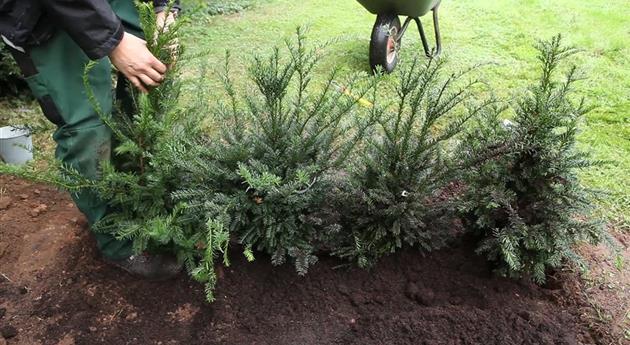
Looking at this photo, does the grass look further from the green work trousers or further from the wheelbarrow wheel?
the green work trousers

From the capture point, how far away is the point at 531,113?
227cm

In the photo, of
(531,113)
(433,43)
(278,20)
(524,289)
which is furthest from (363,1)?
(524,289)

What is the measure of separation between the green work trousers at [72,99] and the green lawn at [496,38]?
2.36 m

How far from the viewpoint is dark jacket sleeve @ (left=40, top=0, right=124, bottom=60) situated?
1.92 meters

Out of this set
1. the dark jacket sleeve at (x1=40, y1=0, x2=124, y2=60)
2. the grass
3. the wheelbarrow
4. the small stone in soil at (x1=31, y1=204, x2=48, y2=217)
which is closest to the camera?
the dark jacket sleeve at (x1=40, y1=0, x2=124, y2=60)

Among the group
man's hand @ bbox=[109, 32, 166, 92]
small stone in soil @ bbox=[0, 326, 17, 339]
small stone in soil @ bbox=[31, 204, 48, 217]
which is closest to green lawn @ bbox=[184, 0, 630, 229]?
small stone in soil @ bbox=[31, 204, 48, 217]

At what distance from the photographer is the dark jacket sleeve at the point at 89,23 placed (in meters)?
1.92

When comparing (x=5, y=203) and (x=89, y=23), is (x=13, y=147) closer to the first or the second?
(x=5, y=203)

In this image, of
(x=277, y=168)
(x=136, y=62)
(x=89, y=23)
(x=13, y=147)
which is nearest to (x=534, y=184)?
(x=277, y=168)

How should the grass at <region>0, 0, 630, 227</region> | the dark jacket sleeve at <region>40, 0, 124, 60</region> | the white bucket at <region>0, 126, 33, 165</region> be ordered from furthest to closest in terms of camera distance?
1. the grass at <region>0, 0, 630, 227</region>
2. the white bucket at <region>0, 126, 33, 165</region>
3. the dark jacket sleeve at <region>40, 0, 124, 60</region>

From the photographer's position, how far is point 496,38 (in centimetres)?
577

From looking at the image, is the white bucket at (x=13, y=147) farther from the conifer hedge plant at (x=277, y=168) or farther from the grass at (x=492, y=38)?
the conifer hedge plant at (x=277, y=168)

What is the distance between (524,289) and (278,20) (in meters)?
4.71

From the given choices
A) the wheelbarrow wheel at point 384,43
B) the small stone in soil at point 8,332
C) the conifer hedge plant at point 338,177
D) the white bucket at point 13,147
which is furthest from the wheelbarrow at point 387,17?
the small stone in soil at point 8,332
